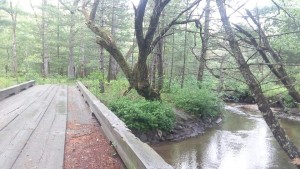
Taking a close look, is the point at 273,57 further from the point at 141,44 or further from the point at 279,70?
the point at 141,44

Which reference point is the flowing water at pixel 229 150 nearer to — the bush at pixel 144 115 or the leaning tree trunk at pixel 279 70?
the bush at pixel 144 115

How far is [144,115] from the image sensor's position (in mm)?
10234

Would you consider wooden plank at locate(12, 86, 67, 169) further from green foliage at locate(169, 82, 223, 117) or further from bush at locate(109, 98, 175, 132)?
green foliage at locate(169, 82, 223, 117)

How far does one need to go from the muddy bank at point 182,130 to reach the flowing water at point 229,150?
33 centimetres

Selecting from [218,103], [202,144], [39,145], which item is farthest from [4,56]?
[39,145]

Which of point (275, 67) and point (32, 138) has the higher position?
point (275, 67)

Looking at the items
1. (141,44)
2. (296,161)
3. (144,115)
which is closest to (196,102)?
(144,115)

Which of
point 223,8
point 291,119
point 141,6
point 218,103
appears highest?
point 141,6

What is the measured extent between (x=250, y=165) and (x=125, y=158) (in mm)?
6463

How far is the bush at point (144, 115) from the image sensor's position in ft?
32.7

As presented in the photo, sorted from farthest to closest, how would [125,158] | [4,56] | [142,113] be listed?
1. [4,56]
2. [142,113]
3. [125,158]

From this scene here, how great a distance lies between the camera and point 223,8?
489cm

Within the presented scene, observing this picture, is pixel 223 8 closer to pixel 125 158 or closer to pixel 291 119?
pixel 125 158

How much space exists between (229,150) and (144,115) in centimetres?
318
